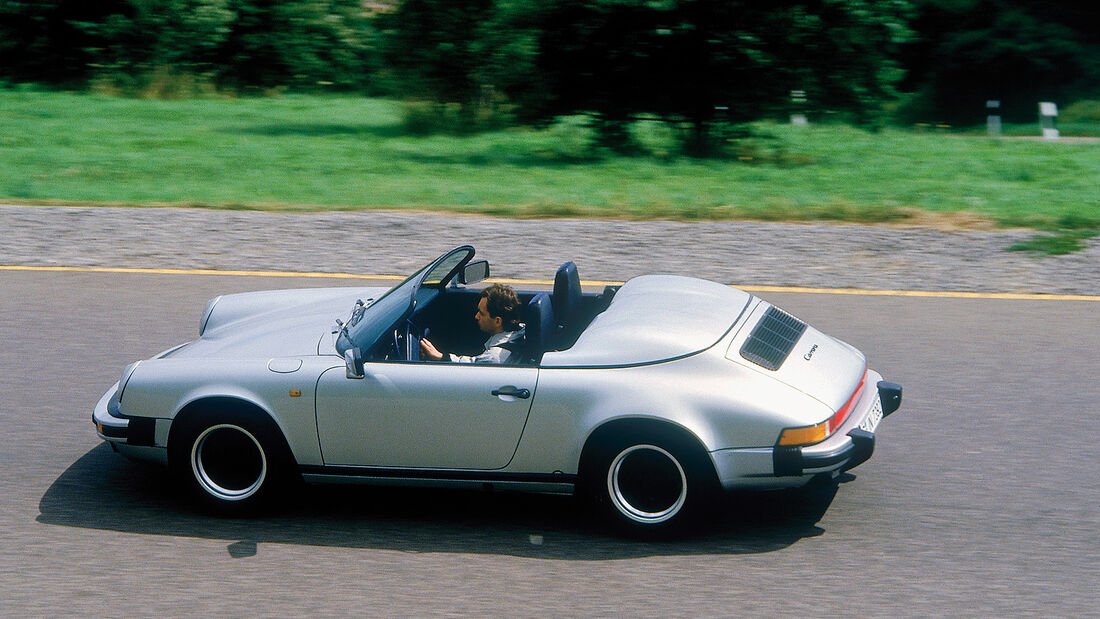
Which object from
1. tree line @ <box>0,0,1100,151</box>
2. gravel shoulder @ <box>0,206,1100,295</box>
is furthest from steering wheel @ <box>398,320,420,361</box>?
tree line @ <box>0,0,1100,151</box>

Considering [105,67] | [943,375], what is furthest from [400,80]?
[943,375]

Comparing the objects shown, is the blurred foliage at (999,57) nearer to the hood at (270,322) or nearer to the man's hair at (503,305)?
the hood at (270,322)

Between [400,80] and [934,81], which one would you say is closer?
[400,80]

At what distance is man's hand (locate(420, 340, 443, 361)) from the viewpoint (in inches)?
215

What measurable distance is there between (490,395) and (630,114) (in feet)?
39.0

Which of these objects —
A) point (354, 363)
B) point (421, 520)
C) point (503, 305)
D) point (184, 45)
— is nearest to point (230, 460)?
point (354, 363)

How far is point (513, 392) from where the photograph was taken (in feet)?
16.3

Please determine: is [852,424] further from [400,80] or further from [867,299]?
[400,80]

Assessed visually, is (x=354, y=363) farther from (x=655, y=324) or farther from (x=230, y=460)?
(x=655, y=324)

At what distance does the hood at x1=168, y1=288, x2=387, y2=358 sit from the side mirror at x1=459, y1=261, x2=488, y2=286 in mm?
490

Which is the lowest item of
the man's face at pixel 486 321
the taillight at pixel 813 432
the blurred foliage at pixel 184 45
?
the taillight at pixel 813 432

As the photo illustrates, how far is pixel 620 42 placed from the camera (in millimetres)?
16078

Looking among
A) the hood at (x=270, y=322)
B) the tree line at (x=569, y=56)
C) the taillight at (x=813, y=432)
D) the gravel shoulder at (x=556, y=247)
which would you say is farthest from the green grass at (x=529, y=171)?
the taillight at (x=813, y=432)

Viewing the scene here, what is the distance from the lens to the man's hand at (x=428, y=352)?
17.9ft
